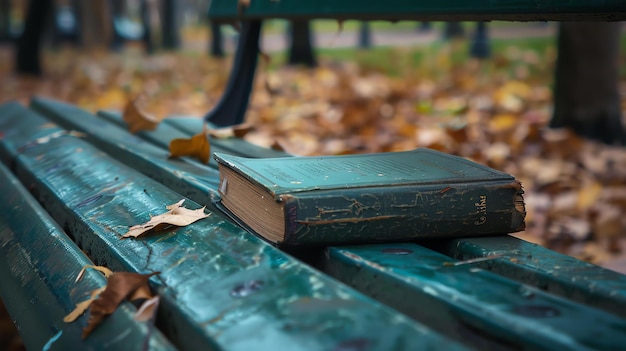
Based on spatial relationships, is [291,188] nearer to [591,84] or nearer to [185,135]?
[185,135]

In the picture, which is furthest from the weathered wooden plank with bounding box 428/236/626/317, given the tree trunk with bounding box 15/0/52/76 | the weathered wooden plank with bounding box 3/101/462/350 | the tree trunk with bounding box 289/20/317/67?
the tree trunk with bounding box 15/0/52/76

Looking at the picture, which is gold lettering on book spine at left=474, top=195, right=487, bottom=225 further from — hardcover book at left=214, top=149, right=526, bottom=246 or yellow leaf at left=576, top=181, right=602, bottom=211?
yellow leaf at left=576, top=181, right=602, bottom=211

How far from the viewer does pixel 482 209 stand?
43.1 inches

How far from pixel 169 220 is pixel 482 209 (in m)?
0.44

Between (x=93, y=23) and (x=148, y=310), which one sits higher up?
(x=148, y=310)

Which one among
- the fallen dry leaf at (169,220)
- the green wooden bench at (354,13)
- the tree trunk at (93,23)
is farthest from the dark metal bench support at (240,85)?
the tree trunk at (93,23)

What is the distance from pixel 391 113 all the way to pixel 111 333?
391cm

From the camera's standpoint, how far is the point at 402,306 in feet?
2.77

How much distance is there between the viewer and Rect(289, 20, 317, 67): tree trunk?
8.93 meters

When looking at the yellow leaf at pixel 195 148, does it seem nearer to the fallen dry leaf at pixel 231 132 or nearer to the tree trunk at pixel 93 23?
the fallen dry leaf at pixel 231 132

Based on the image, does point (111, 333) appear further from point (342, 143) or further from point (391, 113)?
point (391, 113)

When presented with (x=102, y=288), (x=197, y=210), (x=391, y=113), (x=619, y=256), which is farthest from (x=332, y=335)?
(x=391, y=113)

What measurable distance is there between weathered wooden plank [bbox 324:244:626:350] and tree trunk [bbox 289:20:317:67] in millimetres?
8121

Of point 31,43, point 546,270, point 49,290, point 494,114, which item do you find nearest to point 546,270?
point 546,270
